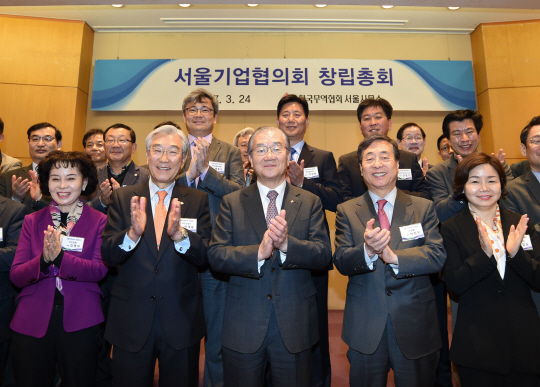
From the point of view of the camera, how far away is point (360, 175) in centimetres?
303

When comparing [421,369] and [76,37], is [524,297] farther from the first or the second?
[76,37]

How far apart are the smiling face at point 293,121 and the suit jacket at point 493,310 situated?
154 cm

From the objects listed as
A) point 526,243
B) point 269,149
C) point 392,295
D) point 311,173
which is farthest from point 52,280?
point 526,243

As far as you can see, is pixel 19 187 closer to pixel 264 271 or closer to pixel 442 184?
pixel 264 271

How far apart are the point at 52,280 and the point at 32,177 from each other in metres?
1.28

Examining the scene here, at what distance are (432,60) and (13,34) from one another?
686cm

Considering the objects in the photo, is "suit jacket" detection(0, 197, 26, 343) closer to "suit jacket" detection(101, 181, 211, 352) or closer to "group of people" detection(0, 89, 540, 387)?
"group of people" detection(0, 89, 540, 387)

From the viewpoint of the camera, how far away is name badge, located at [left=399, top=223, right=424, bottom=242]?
83.4 inches

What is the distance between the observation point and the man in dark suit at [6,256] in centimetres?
250

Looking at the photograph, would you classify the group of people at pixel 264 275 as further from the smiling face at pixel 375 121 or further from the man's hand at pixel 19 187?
the smiling face at pixel 375 121

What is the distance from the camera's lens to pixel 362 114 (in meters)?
3.44

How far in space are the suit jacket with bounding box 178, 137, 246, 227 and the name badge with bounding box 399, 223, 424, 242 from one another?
3.88 feet

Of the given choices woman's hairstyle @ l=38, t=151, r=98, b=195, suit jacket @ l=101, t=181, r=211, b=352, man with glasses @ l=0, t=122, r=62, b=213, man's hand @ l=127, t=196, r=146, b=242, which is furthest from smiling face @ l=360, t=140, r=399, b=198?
man with glasses @ l=0, t=122, r=62, b=213

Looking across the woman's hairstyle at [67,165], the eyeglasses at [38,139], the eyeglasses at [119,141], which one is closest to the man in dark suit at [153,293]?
the woman's hairstyle at [67,165]
